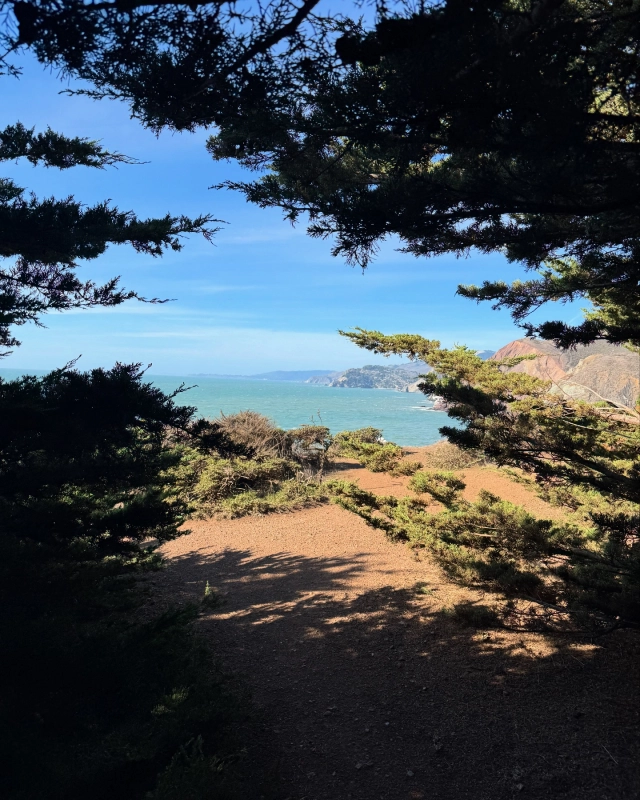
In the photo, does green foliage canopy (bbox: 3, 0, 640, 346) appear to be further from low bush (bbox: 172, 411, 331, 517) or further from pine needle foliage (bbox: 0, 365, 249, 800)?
low bush (bbox: 172, 411, 331, 517)

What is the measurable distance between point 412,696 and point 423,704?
0.15 meters

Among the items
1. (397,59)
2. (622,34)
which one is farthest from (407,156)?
(622,34)

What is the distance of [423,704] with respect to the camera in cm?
397

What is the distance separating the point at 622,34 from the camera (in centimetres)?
227

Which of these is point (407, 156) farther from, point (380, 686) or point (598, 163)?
point (380, 686)

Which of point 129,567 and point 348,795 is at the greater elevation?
point 129,567

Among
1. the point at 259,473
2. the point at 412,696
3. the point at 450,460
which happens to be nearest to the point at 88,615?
the point at 412,696

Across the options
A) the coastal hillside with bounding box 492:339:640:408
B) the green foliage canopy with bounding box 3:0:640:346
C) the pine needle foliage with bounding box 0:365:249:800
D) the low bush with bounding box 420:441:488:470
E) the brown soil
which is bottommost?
the brown soil

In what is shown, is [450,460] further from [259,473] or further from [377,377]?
[377,377]

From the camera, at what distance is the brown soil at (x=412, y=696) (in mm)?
3117

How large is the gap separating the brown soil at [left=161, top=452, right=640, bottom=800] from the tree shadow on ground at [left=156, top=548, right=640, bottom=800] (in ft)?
0.04

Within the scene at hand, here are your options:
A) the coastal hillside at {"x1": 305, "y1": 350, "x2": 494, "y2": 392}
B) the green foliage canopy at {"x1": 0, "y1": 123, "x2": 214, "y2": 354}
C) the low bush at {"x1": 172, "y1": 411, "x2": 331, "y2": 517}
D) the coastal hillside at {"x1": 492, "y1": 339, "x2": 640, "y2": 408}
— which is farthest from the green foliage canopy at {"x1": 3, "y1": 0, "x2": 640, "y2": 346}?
the coastal hillside at {"x1": 305, "y1": 350, "x2": 494, "y2": 392}

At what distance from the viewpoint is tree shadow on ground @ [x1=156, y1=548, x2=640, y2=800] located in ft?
10.2

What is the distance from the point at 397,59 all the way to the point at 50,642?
11.8 feet
